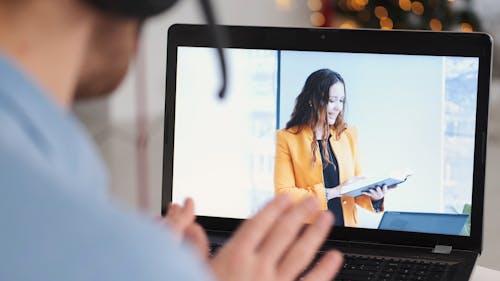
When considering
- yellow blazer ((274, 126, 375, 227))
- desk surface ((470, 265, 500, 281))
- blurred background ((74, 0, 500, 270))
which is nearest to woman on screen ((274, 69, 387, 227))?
yellow blazer ((274, 126, 375, 227))

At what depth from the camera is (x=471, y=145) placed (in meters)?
1.21

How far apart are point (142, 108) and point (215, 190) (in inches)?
32.2

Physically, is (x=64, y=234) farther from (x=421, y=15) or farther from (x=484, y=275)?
(x=421, y=15)

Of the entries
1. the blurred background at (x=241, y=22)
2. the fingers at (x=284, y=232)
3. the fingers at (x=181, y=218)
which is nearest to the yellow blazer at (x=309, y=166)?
the fingers at (x=181, y=218)

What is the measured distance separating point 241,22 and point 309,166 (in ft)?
11.7

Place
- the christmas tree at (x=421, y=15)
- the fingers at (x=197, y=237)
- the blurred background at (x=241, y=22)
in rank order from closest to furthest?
1. the fingers at (x=197, y=237)
2. the blurred background at (x=241, y=22)
3. the christmas tree at (x=421, y=15)

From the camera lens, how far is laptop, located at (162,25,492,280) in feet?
3.98

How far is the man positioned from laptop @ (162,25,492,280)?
29.8 inches

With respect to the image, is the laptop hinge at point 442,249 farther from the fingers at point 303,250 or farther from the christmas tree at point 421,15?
the christmas tree at point 421,15

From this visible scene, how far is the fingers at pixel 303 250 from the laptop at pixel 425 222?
0.64m

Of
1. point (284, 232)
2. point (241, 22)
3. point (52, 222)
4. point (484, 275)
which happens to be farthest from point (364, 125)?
point (241, 22)

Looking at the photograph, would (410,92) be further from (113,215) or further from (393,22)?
(393,22)

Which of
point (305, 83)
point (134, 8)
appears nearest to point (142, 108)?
point (134, 8)

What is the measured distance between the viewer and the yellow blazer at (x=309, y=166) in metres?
1.24
